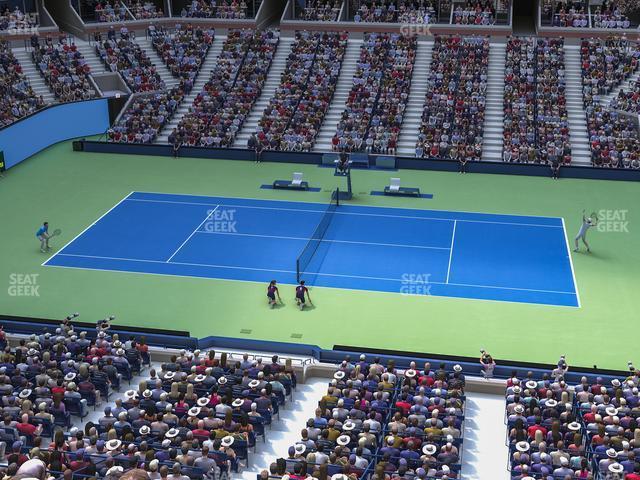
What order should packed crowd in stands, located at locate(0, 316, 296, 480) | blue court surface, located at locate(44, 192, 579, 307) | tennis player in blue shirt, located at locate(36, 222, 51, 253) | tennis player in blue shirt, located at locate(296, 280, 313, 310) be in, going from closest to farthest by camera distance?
packed crowd in stands, located at locate(0, 316, 296, 480) → tennis player in blue shirt, located at locate(296, 280, 313, 310) → blue court surface, located at locate(44, 192, 579, 307) → tennis player in blue shirt, located at locate(36, 222, 51, 253)

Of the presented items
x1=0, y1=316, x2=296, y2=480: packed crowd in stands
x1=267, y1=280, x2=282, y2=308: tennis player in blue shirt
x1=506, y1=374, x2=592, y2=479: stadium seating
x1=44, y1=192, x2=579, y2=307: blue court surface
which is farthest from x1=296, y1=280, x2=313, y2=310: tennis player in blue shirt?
x1=506, y1=374, x2=592, y2=479: stadium seating

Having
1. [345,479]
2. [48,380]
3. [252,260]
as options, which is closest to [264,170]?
[252,260]

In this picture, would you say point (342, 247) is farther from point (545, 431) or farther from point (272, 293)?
point (545, 431)

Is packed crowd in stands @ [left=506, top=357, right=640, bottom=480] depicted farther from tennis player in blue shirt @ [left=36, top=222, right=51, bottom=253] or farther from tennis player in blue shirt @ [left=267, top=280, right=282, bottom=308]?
tennis player in blue shirt @ [left=36, top=222, right=51, bottom=253]

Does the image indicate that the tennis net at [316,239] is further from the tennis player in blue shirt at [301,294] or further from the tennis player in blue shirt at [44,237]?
the tennis player in blue shirt at [44,237]

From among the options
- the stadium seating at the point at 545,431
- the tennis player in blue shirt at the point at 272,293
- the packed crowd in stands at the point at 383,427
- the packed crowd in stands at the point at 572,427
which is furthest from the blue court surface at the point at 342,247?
the stadium seating at the point at 545,431

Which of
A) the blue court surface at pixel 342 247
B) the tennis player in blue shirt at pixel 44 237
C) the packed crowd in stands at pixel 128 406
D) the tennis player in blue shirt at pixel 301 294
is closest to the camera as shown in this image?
the packed crowd in stands at pixel 128 406
